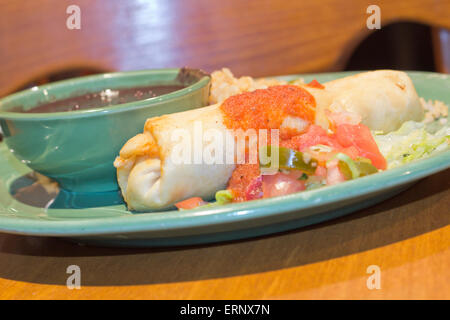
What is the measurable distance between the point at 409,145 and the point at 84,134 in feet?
2.59

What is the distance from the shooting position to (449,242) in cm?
92

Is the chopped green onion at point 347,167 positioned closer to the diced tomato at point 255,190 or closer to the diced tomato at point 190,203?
the diced tomato at point 255,190

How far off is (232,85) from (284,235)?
0.76m

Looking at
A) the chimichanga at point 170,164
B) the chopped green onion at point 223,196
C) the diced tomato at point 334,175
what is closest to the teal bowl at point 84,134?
the chimichanga at point 170,164

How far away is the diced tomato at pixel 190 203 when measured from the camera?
1.15m

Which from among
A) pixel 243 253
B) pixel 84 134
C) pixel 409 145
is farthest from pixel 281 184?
pixel 84 134

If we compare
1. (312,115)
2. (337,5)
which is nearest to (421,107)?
(312,115)

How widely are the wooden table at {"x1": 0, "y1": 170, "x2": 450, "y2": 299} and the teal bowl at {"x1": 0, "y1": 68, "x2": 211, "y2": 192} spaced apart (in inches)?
11.7

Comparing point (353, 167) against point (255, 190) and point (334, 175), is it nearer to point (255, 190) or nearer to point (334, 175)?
point (334, 175)

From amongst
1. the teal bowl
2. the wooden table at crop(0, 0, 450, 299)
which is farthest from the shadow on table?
the teal bowl

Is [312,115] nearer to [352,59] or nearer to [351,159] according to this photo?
[351,159]

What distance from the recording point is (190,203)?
1167 millimetres

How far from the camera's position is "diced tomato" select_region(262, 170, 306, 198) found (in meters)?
1.08

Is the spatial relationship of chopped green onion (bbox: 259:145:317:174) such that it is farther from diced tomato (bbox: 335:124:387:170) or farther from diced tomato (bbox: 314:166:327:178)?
diced tomato (bbox: 335:124:387:170)
